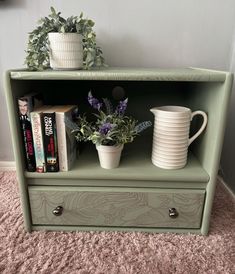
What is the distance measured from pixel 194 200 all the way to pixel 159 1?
770 millimetres

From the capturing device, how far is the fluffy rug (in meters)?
0.63

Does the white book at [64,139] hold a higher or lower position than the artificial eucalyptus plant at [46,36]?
lower

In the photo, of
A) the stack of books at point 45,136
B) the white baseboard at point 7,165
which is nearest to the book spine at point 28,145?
the stack of books at point 45,136

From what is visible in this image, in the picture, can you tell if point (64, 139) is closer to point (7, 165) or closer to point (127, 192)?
point (127, 192)

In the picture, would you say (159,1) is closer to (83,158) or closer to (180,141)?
(180,141)

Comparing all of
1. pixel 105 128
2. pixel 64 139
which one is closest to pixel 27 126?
pixel 64 139

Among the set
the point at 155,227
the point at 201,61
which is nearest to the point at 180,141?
the point at 155,227

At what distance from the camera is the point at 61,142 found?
684 mm

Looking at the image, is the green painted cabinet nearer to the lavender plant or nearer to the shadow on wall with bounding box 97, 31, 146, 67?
the lavender plant

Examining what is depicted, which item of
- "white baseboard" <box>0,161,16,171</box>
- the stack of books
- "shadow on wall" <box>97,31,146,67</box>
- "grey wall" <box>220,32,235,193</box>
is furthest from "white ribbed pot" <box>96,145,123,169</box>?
"white baseboard" <box>0,161,16,171</box>

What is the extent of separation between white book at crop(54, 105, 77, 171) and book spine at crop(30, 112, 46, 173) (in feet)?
0.17

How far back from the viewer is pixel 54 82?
3.12ft

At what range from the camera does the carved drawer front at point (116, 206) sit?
71 cm

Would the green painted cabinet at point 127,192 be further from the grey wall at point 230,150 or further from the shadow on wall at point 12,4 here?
the shadow on wall at point 12,4
